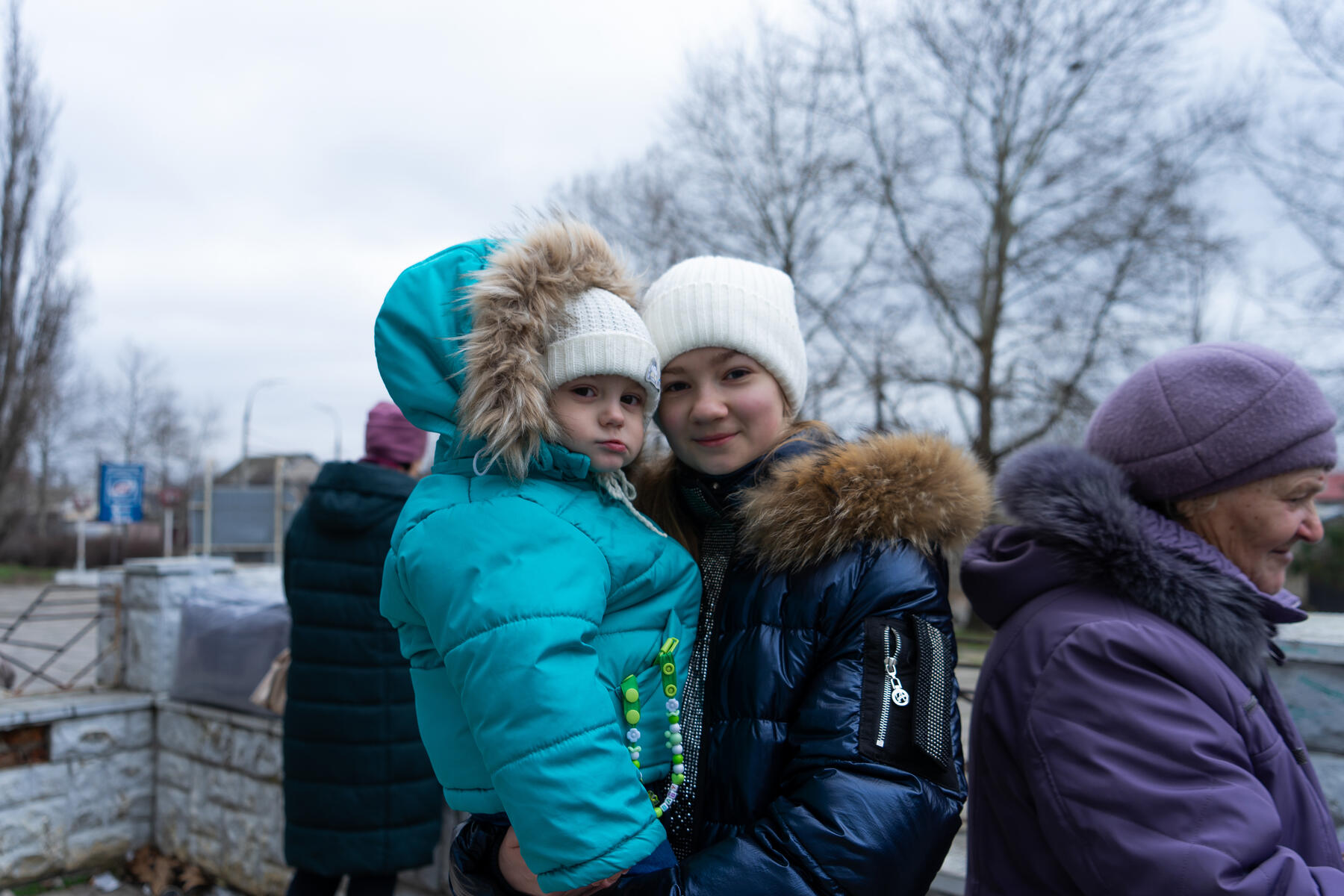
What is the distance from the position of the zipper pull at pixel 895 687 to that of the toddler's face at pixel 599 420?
24.1 inches

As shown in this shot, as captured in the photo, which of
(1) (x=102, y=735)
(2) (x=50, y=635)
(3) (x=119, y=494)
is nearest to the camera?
(1) (x=102, y=735)

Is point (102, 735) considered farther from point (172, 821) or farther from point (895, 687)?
point (895, 687)

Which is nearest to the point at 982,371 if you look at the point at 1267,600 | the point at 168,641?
the point at 168,641

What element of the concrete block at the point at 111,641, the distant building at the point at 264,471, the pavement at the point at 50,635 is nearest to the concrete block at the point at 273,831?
the concrete block at the point at 111,641

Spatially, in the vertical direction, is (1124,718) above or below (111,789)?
above

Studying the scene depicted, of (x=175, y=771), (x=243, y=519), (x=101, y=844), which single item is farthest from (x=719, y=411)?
(x=243, y=519)

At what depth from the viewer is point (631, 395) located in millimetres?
1703

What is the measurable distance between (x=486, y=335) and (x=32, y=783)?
5023 millimetres

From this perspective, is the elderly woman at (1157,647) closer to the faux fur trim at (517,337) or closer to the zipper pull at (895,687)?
the zipper pull at (895,687)

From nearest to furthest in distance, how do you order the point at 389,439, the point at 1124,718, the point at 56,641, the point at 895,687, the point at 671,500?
the point at 895,687, the point at 1124,718, the point at 671,500, the point at 389,439, the point at 56,641

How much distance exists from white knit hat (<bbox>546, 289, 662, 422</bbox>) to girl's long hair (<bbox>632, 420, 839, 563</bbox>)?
288mm

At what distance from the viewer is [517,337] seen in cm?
152

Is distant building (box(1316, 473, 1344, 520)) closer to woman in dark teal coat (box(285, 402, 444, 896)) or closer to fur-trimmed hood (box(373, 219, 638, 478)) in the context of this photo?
woman in dark teal coat (box(285, 402, 444, 896))

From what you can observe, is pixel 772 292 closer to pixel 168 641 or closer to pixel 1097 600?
pixel 1097 600
